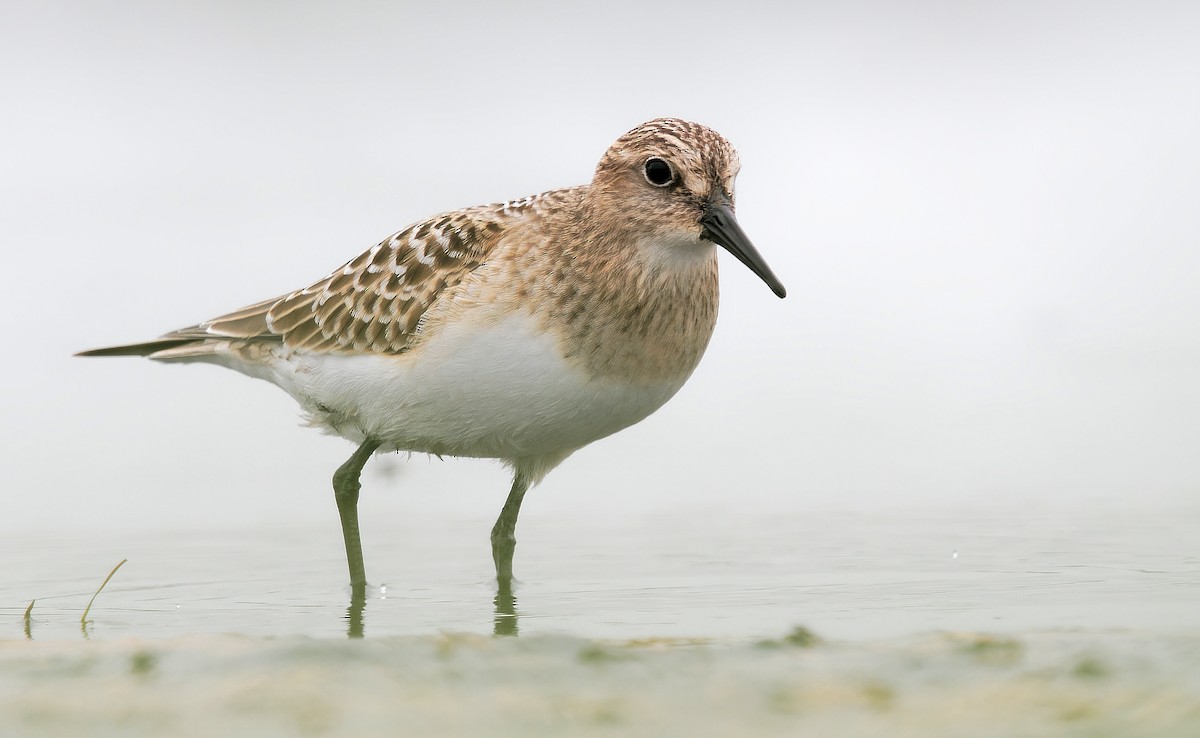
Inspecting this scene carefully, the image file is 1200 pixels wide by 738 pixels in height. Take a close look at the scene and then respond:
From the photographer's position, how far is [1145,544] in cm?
774

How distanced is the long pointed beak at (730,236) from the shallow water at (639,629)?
1.57 meters

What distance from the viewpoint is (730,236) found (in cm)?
665

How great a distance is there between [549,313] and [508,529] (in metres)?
1.86

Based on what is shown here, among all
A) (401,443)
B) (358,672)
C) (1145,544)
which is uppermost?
(401,443)

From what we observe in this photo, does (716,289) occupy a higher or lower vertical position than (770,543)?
higher

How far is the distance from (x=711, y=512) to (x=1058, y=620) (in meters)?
4.26

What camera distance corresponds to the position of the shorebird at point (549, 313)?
21.8ft

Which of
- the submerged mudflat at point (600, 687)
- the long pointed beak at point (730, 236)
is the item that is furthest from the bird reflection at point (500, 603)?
the long pointed beak at point (730, 236)

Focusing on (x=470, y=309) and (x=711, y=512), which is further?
(x=711, y=512)

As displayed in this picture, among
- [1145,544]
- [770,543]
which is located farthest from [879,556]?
[1145,544]

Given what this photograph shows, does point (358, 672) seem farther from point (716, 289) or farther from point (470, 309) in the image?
point (716, 289)

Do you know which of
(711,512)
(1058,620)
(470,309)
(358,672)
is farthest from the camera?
(711,512)

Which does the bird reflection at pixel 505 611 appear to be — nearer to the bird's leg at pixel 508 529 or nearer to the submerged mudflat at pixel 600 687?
the bird's leg at pixel 508 529

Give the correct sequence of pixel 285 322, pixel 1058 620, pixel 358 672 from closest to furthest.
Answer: pixel 358 672 → pixel 1058 620 → pixel 285 322
